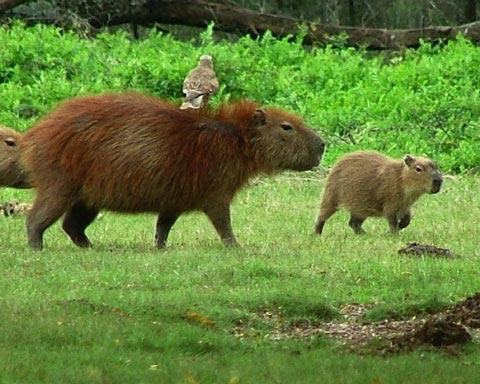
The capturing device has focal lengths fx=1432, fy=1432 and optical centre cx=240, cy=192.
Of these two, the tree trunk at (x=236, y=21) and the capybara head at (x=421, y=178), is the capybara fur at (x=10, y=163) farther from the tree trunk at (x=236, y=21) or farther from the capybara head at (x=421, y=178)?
the tree trunk at (x=236, y=21)

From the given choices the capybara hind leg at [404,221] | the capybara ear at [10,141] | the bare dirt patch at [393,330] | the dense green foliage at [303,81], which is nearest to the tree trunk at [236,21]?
the dense green foliage at [303,81]

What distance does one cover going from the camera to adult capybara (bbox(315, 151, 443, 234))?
1375 centimetres

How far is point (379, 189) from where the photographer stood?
13867 millimetres

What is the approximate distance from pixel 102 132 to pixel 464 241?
11.1 ft

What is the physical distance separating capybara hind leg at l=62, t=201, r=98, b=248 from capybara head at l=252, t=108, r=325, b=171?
1.59 m

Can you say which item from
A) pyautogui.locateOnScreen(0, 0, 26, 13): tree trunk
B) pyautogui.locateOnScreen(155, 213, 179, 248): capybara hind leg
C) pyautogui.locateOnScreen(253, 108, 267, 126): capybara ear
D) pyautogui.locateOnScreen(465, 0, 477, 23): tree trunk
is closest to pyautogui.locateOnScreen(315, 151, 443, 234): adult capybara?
pyautogui.locateOnScreen(253, 108, 267, 126): capybara ear

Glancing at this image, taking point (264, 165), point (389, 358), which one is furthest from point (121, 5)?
point (389, 358)

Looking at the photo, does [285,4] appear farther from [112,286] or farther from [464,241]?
[112,286]

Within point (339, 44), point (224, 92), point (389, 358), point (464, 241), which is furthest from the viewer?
point (339, 44)

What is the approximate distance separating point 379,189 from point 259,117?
1945 millimetres

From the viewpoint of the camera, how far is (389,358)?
26.0 ft

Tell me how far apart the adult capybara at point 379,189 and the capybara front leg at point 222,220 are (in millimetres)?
1880

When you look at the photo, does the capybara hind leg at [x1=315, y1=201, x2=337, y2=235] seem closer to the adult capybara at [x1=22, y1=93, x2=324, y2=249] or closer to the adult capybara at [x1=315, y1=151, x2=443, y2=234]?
the adult capybara at [x1=315, y1=151, x2=443, y2=234]

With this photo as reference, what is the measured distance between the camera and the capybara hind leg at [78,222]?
12250 millimetres
